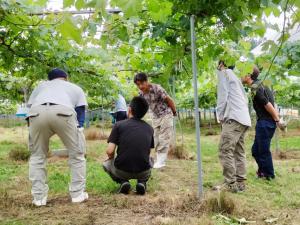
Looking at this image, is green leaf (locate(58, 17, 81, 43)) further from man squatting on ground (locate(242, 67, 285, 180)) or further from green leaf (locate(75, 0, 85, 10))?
man squatting on ground (locate(242, 67, 285, 180))

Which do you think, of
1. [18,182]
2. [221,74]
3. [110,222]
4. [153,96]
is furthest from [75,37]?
[153,96]

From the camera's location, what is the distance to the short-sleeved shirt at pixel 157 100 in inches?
270

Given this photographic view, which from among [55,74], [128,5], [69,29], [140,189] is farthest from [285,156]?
[128,5]

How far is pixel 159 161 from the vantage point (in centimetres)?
713

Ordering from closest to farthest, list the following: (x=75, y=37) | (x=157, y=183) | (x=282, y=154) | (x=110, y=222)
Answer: (x=75, y=37) < (x=110, y=222) < (x=157, y=183) < (x=282, y=154)

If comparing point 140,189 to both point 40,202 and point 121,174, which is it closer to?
point 121,174

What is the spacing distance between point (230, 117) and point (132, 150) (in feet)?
4.04

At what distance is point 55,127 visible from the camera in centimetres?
442

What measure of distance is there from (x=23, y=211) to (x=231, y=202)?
2005mm

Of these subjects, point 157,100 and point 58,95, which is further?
point 157,100

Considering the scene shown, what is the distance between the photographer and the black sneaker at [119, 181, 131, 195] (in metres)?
4.91

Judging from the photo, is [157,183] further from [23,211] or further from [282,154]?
[282,154]

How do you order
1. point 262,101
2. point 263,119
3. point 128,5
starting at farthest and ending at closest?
point 263,119
point 262,101
point 128,5

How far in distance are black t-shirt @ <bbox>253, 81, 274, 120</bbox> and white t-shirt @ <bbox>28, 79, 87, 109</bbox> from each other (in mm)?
2398
